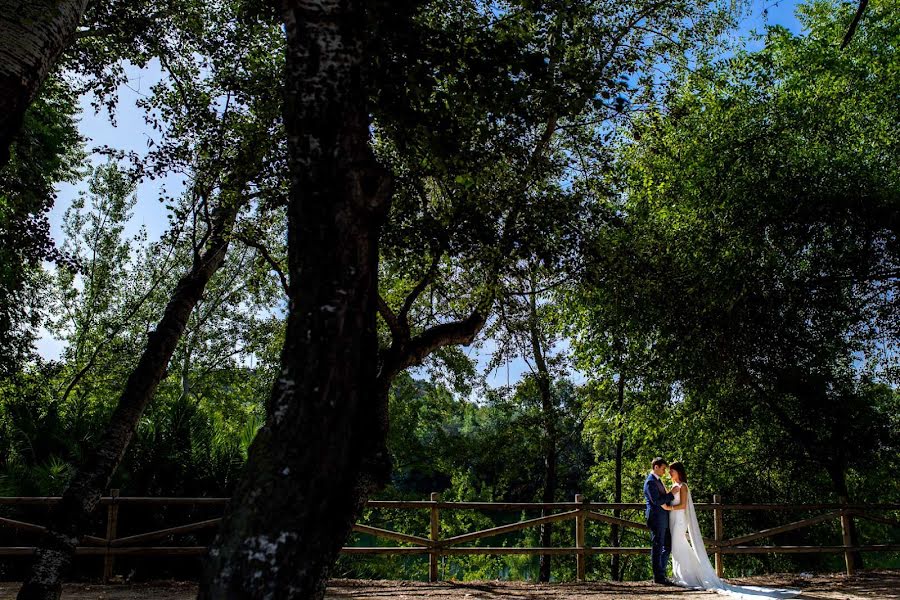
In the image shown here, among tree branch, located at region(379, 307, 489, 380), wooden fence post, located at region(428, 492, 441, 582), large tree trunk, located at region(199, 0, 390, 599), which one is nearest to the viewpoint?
large tree trunk, located at region(199, 0, 390, 599)

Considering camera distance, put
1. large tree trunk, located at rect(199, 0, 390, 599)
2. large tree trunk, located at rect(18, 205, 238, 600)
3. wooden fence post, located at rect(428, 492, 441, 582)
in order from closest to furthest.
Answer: large tree trunk, located at rect(199, 0, 390, 599) < large tree trunk, located at rect(18, 205, 238, 600) < wooden fence post, located at rect(428, 492, 441, 582)

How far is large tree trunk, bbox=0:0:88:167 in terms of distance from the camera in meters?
4.43

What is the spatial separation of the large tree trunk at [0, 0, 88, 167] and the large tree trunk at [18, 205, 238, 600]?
3036 millimetres

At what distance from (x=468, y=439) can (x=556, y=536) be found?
5.12 meters

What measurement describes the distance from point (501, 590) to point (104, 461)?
665 cm

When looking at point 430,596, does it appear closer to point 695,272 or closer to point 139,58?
point 695,272

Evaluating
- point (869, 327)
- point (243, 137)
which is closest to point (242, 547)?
point (243, 137)

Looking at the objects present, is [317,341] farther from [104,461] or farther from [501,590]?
[501,590]

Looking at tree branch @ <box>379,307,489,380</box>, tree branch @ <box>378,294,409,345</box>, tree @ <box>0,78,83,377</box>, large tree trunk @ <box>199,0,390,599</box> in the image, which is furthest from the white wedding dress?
tree @ <box>0,78,83,377</box>

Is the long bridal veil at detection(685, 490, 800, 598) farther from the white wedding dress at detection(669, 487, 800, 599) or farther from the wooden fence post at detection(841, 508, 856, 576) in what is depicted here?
the wooden fence post at detection(841, 508, 856, 576)

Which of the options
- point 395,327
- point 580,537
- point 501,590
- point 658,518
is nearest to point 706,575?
point 658,518

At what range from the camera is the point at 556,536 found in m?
25.4

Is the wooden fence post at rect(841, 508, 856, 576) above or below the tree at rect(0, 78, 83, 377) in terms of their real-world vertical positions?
below

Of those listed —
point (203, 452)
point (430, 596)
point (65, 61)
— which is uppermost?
point (65, 61)
